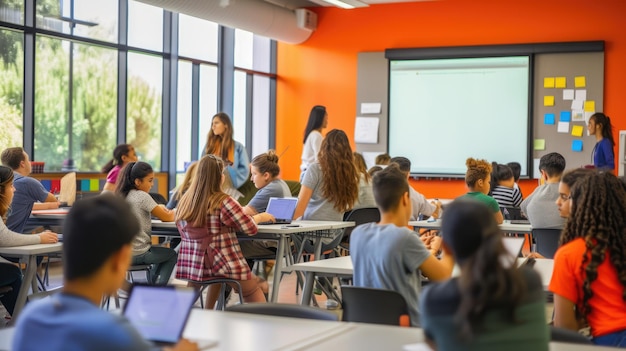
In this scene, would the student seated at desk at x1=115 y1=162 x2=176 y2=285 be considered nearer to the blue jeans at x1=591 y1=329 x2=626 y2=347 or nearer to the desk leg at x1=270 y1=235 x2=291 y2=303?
the desk leg at x1=270 y1=235 x2=291 y2=303

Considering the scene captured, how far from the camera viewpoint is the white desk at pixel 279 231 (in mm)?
5556

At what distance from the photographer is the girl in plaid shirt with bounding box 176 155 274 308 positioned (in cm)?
502

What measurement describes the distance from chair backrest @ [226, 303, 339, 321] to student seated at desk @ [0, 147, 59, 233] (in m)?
3.40

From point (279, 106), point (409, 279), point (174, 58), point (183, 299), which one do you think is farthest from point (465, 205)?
point (279, 106)

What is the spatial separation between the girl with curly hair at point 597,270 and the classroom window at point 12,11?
22.3 feet

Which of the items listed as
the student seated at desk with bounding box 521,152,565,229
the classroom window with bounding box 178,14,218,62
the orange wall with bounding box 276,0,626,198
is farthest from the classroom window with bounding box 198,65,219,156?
the student seated at desk with bounding box 521,152,565,229

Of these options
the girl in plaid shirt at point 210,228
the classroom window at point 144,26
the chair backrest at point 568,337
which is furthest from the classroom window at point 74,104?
the chair backrest at point 568,337

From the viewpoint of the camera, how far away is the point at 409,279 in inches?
130

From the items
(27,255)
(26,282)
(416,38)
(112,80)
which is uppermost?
(416,38)

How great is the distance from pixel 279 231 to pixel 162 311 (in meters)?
3.22

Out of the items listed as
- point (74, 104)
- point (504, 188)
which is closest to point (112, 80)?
point (74, 104)

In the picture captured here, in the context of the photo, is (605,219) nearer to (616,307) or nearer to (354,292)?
(616,307)

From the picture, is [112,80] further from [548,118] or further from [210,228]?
[548,118]

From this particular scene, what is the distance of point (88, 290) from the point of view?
5.86 feet
